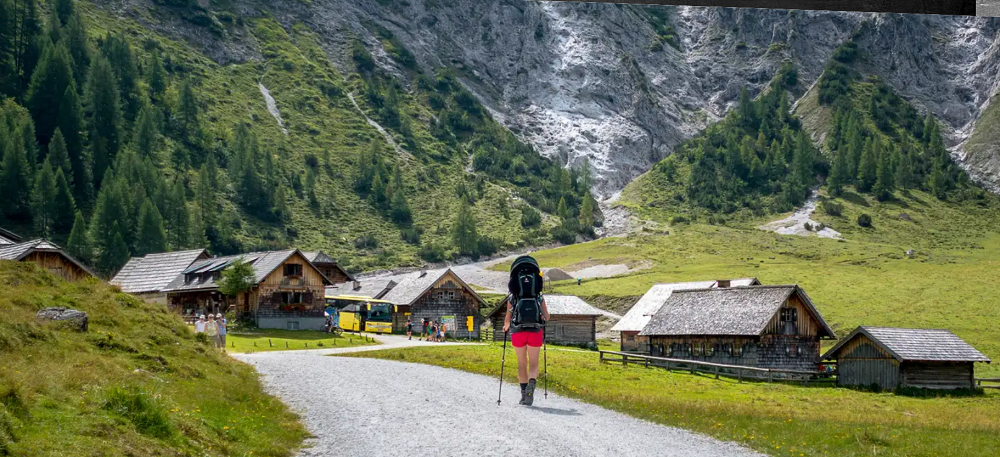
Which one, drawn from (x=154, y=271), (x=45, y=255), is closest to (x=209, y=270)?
(x=154, y=271)

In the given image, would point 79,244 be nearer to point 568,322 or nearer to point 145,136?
point 145,136

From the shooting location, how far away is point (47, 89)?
170625 millimetres

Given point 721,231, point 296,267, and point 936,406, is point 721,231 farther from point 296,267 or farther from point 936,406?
point 936,406

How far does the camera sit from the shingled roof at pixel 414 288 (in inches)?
3327

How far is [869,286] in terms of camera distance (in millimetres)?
109188

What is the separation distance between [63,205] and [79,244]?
1912cm

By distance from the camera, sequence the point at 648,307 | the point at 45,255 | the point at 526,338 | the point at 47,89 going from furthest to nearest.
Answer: the point at 47,89 → the point at 648,307 → the point at 45,255 → the point at 526,338

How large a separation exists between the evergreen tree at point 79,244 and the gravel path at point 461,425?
10252 centimetres

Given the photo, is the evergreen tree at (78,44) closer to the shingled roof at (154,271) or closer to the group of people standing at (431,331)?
the shingled roof at (154,271)

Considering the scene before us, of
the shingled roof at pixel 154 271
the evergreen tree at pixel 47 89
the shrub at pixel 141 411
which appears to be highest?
the evergreen tree at pixel 47 89

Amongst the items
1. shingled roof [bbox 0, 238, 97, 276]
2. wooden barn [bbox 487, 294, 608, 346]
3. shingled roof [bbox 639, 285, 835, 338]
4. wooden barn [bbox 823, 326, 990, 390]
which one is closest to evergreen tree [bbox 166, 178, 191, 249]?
wooden barn [bbox 487, 294, 608, 346]

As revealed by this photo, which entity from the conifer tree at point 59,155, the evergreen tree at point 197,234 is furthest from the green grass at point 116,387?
the conifer tree at point 59,155

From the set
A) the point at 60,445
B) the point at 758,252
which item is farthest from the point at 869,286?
the point at 60,445

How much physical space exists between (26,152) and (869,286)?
421 feet
